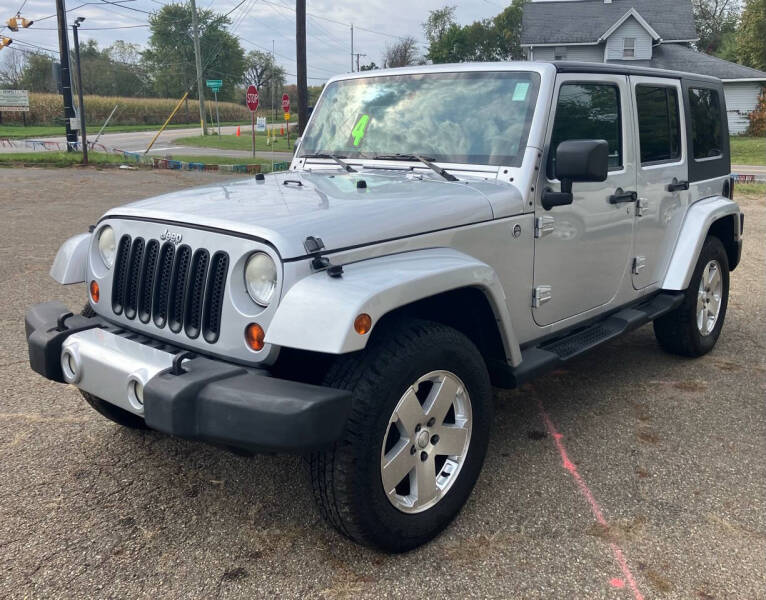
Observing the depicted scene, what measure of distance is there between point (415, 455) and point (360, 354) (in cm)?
46

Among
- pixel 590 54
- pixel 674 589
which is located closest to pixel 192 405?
pixel 674 589

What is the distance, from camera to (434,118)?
3633 mm

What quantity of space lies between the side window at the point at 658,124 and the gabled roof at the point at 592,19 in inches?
1479

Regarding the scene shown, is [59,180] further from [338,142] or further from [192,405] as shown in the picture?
[192,405]

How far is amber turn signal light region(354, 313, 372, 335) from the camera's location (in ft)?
7.34

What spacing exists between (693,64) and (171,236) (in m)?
40.6

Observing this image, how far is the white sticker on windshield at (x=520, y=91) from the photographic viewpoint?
343 centimetres

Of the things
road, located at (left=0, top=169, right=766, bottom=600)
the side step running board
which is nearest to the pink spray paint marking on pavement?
road, located at (left=0, top=169, right=766, bottom=600)

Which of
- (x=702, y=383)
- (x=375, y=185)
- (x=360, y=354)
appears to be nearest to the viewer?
(x=360, y=354)

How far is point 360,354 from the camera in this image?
2.50m

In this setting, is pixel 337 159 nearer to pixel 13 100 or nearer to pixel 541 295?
pixel 541 295

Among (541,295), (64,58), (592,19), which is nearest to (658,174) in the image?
(541,295)

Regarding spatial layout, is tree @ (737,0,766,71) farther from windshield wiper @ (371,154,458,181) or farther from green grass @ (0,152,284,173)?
windshield wiper @ (371,154,458,181)

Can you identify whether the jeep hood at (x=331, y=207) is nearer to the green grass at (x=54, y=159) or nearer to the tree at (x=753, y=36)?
the green grass at (x=54, y=159)
